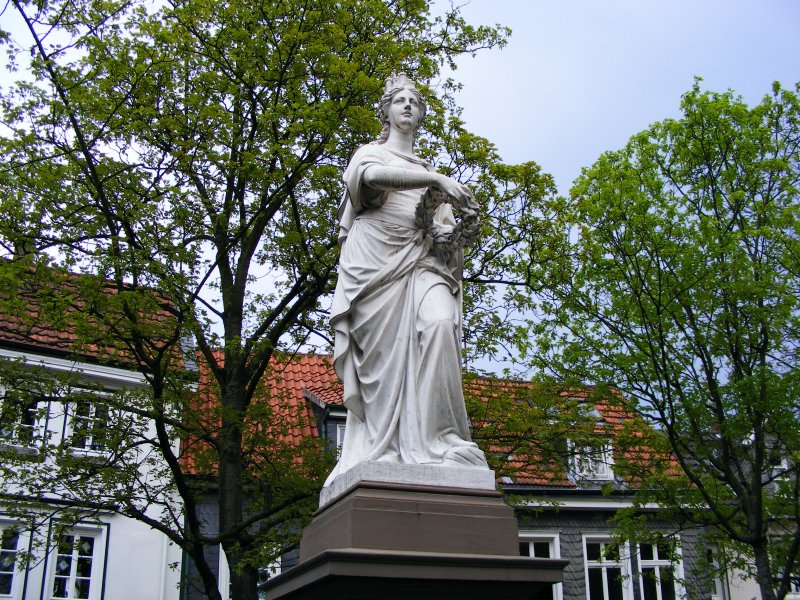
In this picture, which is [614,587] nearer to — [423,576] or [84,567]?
[84,567]

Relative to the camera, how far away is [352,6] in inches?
560

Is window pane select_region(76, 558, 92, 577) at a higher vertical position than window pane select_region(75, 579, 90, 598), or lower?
higher

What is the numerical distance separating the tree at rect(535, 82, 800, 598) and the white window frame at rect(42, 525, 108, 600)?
8850 millimetres

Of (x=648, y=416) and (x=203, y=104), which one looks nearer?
(x=203, y=104)

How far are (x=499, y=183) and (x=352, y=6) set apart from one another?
11.0ft

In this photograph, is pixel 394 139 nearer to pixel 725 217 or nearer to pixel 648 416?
pixel 648 416

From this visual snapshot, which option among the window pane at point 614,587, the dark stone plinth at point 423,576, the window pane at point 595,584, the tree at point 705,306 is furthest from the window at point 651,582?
the dark stone plinth at point 423,576

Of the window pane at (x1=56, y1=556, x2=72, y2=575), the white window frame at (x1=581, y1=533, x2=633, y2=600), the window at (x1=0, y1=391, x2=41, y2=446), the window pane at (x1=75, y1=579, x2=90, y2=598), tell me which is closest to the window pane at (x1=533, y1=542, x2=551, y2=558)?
the white window frame at (x1=581, y1=533, x2=633, y2=600)

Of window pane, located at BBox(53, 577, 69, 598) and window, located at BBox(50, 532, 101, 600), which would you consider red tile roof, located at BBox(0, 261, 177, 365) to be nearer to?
window, located at BBox(50, 532, 101, 600)

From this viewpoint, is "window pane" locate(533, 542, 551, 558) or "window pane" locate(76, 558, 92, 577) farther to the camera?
"window pane" locate(533, 542, 551, 558)

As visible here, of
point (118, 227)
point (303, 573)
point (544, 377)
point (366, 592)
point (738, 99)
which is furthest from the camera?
point (738, 99)

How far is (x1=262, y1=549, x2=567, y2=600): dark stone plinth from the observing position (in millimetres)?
5090

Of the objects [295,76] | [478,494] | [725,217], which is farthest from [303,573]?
[725,217]

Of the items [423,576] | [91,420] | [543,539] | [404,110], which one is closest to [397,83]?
[404,110]
